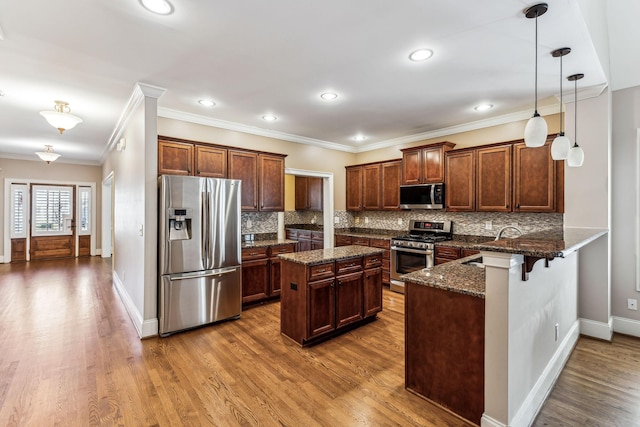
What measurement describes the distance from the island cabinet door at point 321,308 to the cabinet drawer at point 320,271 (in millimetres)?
51

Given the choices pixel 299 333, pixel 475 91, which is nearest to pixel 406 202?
pixel 475 91

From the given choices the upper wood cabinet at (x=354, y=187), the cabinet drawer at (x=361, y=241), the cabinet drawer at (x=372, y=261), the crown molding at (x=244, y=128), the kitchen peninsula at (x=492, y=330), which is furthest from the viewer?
the upper wood cabinet at (x=354, y=187)

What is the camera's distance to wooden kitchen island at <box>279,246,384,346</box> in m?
3.07

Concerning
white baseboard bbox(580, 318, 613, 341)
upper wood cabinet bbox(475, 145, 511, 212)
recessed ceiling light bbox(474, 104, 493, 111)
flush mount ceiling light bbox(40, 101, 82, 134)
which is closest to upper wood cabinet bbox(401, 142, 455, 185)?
upper wood cabinet bbox(475, 145, 511, 212)

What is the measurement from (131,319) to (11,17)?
3.24 m

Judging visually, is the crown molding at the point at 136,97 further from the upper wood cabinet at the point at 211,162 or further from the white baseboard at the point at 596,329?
the white baseboard at the point at 596,329

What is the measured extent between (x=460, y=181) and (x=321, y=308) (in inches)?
115

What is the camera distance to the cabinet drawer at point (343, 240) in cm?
586

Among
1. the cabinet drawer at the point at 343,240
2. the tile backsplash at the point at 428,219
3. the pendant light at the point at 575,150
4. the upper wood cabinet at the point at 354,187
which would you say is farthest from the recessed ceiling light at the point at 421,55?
the cabinet drawer at the point at 343,240

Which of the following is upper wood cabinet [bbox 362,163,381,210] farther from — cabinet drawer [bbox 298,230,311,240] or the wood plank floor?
the wood plank floor

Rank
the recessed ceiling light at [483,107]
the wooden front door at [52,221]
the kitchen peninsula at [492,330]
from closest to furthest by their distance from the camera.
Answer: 1. the kitchen peninsula at [492,330]
2. the recessed ceiling light at [483,107]
3. the wooden front door at [52,221]

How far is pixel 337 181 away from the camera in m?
6.21

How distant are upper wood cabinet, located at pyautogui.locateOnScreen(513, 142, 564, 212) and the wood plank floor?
5.28 ft

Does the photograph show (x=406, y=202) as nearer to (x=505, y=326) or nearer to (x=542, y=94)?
(x=542, y=94)
